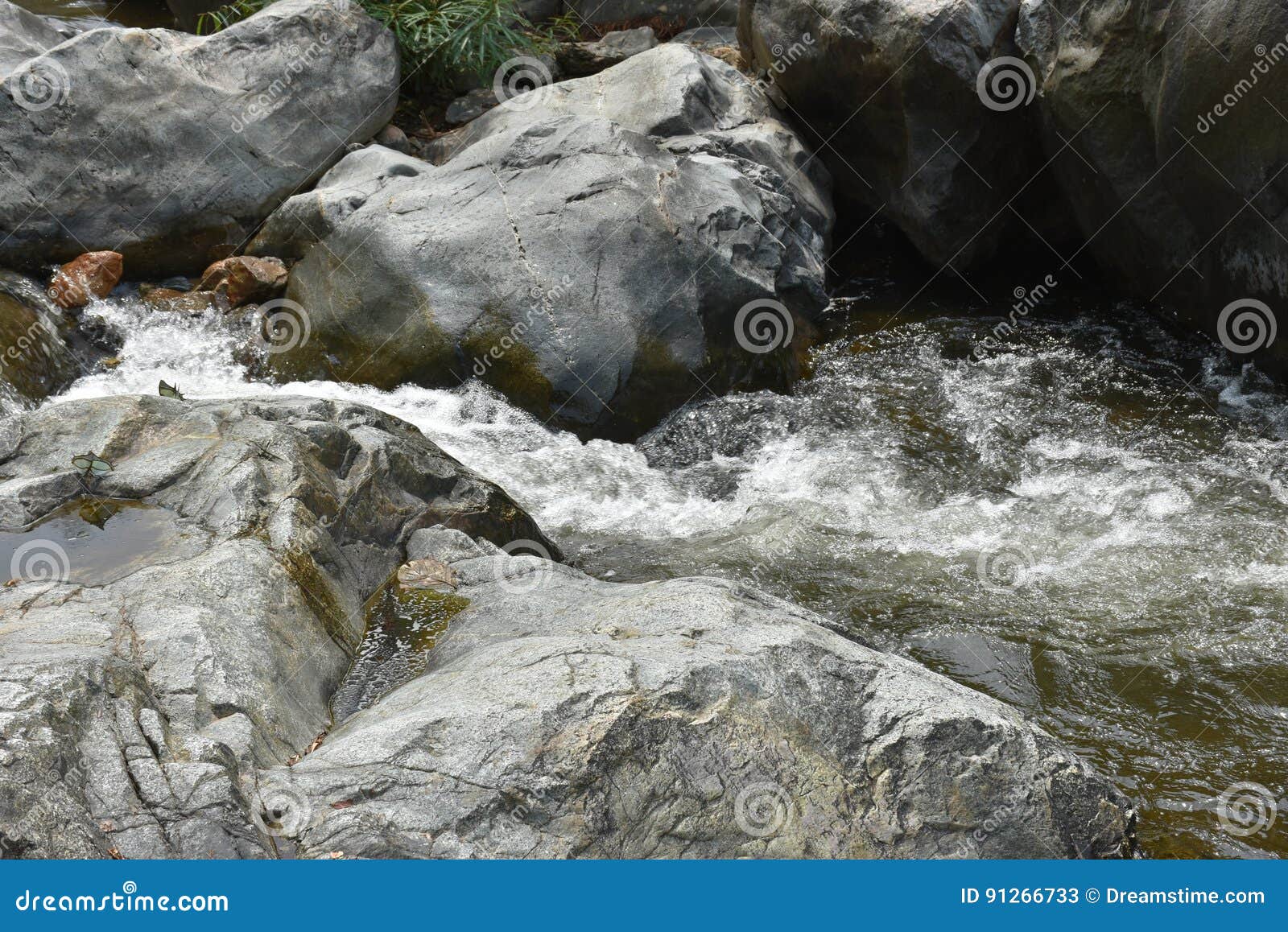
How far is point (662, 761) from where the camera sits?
3.11 meters

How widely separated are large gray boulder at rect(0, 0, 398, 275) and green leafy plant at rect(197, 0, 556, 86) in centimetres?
73

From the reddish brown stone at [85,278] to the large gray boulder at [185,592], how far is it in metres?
3.60

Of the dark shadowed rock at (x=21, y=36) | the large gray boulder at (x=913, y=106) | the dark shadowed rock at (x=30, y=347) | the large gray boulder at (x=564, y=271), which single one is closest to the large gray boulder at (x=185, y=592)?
the large gray boulder at (x=564, y=271)

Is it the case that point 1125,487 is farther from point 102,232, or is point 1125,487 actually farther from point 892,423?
point 102,232

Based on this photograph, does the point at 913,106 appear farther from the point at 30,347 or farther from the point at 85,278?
the point at 30,347

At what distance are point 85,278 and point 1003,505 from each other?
6762 mm

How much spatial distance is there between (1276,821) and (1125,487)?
258 cm

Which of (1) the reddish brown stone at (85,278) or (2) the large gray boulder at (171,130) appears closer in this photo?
(1) the reddish brown stone at (85,278)

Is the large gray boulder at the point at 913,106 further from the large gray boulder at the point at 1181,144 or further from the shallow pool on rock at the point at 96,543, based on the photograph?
the shallow pool on rock at the point at 96,543

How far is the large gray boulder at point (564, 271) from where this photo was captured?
23.8ft

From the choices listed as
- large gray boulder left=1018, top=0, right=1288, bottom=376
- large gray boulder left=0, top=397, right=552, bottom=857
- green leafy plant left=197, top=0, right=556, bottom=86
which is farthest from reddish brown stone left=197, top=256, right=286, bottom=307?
large gray boulder left=1018, top=0, right=1288, bottom=376

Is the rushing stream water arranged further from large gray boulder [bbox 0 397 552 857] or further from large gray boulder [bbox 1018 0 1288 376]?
large gray boulder [bbox 0 397 552 857]

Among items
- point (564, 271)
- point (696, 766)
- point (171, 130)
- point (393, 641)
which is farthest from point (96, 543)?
point (171, 130)

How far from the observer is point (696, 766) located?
312 cm
